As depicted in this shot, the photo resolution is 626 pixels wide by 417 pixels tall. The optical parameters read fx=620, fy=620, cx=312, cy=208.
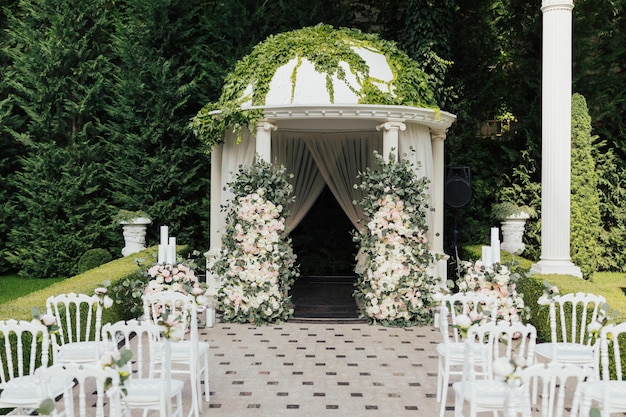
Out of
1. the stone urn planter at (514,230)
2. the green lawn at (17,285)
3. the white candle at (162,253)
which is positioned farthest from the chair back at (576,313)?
the green lawn at (17,285)

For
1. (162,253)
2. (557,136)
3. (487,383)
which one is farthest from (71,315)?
(557,136)

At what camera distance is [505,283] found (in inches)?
316

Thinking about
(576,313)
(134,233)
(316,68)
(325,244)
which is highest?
(316,68)

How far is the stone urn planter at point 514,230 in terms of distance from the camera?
1324 cm

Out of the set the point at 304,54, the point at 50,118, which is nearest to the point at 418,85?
the point at 304,54

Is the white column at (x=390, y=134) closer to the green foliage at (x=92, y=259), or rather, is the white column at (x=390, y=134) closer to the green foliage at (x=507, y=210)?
the green foliage at (x=507, y=210)

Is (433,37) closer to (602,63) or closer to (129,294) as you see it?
(602,63)

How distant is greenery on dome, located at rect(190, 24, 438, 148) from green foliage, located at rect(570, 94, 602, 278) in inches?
149

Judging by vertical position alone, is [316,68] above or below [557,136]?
above

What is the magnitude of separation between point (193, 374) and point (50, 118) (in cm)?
1116

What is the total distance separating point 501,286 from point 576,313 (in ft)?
4.06

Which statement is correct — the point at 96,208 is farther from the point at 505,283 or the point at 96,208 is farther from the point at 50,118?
the point at 505,283

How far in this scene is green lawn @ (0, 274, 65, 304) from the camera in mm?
12832

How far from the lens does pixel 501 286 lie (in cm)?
803
